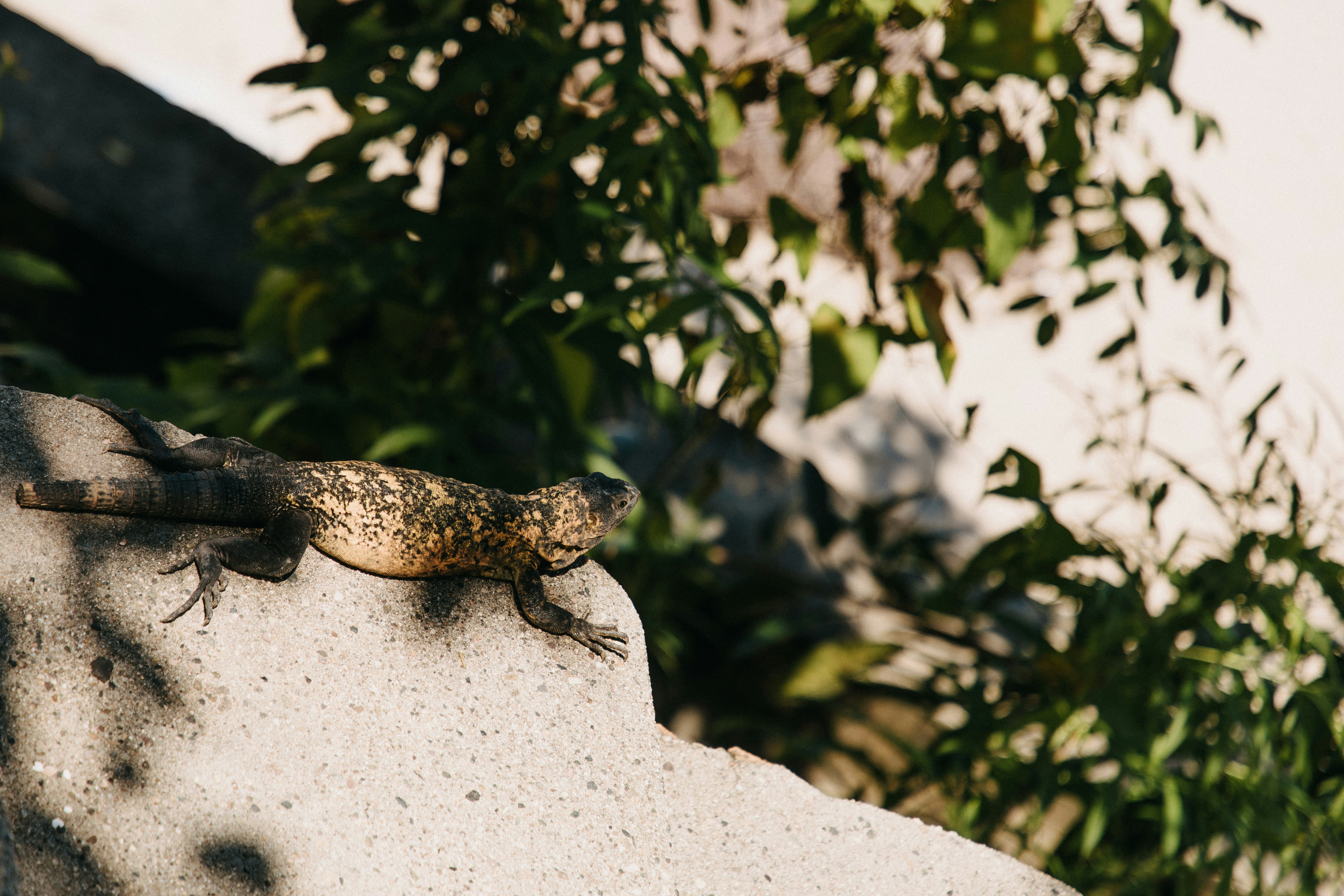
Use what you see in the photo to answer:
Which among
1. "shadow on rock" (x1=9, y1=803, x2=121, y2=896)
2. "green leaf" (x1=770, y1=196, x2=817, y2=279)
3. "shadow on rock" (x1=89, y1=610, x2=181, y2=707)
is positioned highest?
"green leaf" (x1=770, y1=196, x2=817, y2=279)

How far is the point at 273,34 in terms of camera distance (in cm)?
601

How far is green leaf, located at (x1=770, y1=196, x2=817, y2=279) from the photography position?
260 cm

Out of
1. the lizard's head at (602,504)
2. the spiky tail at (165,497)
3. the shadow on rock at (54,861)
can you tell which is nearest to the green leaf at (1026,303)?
the lizard's head at (602,504)

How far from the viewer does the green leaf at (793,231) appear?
102 inches

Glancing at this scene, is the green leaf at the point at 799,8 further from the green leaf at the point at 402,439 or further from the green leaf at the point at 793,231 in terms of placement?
the green leaf at the point at 402,439

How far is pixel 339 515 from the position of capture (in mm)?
1722

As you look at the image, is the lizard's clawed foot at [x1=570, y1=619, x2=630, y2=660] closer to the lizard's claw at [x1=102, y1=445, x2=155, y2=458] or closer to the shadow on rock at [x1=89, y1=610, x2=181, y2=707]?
the shadow on rock at [x1=89, y1=610, x2=181, y2=707]

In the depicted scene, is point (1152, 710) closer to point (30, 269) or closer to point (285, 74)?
point (285, 74)

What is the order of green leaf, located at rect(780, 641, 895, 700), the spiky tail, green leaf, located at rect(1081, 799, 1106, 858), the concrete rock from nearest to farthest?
the concrete rock
the spiky tail
green leaf, located at rect(1081, 799, 1106, 858)
green leaf, located at rect(780, 641, 895, 700)

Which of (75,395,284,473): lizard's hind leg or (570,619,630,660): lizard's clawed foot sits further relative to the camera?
(570,619,630,660): lizard's clawed foot

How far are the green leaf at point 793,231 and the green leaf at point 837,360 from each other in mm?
175

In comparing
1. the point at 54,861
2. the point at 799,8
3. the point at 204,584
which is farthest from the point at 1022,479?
the point at 54,861

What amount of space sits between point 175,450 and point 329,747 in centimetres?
59

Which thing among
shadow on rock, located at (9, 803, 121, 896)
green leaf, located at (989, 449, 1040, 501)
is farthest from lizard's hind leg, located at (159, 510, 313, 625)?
green leaf, located at (989, 449, 1040, 501)
